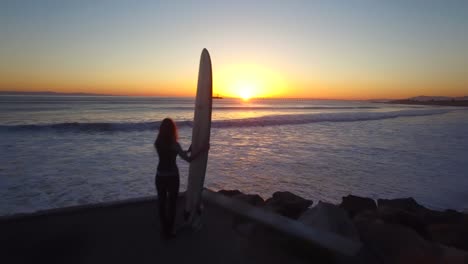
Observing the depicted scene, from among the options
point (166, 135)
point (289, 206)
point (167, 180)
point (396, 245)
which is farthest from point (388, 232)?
point (166, 135)

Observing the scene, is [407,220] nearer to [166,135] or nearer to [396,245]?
[396,245]

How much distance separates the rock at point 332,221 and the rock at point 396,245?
245 mm

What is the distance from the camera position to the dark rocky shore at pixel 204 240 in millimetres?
3959

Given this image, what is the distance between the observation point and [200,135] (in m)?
4.89

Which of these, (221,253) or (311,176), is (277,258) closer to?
A: (221,253)

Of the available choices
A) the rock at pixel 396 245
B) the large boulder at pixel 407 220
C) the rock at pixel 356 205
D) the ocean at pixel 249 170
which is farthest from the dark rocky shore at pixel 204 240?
the ocean at pixel 249 170

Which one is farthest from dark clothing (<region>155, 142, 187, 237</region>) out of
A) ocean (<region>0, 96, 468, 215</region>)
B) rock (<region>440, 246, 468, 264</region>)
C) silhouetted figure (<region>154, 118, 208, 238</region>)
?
ocean (<region>0, 96, 468, 215</region>)

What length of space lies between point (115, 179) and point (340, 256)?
28.1 ft

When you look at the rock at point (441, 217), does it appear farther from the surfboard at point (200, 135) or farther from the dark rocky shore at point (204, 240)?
the surfboard at point (200, 135)

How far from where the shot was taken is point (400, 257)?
13.1ft

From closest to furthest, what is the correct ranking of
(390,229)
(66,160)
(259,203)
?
(390,229), (259,203), (66,160)

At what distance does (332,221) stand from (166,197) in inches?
84.3

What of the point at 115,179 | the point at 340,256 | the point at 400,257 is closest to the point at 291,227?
the point at 340,256

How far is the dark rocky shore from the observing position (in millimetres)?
3959
